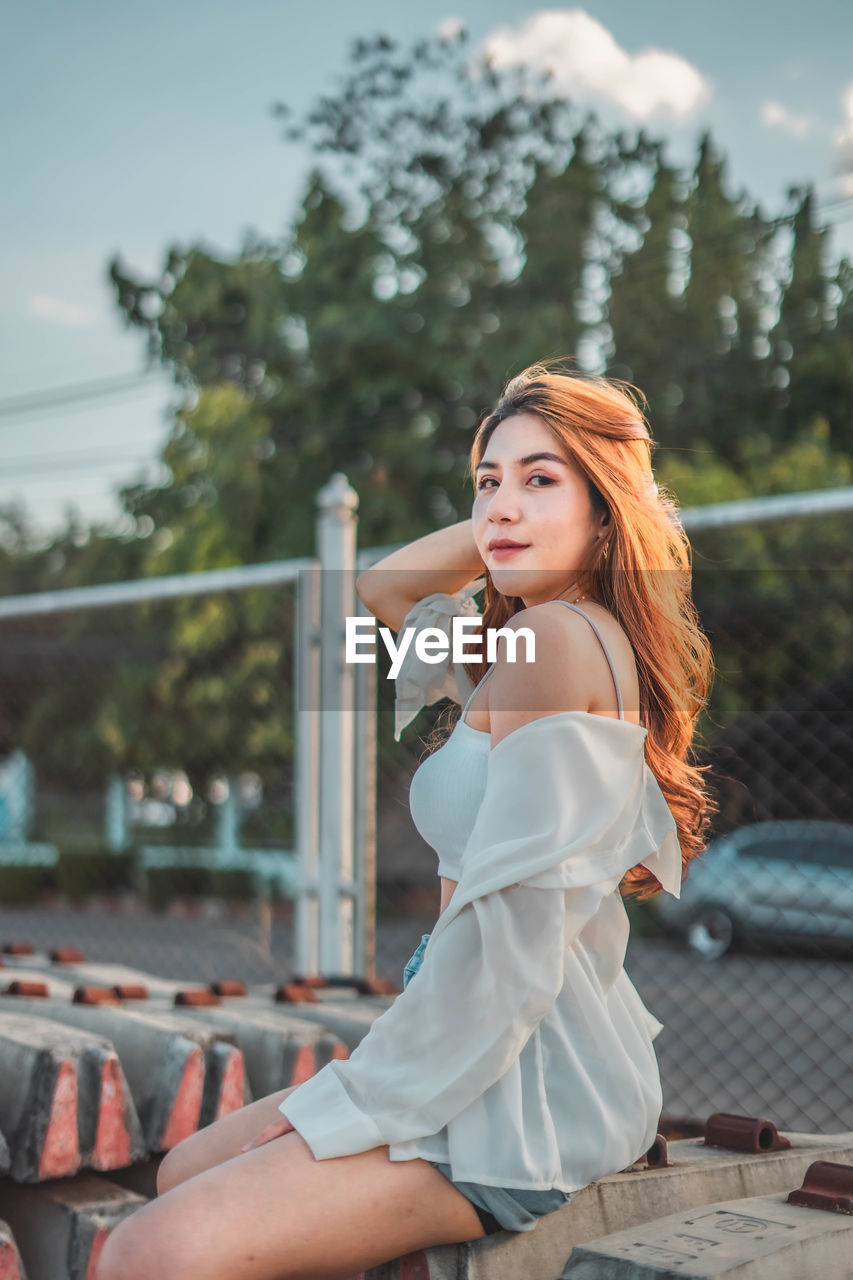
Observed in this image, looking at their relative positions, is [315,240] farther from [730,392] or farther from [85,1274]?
[85,1274]

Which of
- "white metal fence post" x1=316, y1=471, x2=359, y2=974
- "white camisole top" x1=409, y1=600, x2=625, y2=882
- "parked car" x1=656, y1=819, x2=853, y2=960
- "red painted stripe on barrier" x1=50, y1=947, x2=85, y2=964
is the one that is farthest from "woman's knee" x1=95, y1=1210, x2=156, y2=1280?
"parked car" x1=656, y1=819, x2=853, y2=960

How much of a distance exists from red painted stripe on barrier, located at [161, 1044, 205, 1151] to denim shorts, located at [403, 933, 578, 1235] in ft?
2.79

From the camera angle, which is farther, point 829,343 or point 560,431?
point 829,343

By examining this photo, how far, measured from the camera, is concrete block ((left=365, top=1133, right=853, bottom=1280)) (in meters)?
1.49

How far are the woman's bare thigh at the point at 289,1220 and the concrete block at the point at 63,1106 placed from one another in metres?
0.64

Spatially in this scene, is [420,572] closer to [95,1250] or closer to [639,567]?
[639,567]

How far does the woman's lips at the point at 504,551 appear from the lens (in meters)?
1.73

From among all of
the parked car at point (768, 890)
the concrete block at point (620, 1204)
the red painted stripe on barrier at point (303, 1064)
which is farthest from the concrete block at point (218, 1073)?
the parked car at point (768, 890)

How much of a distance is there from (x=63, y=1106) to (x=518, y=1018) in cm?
93

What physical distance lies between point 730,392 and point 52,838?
39.1 ft

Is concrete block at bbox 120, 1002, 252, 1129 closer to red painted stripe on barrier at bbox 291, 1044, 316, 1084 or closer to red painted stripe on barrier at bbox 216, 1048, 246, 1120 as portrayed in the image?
red painted stripe on barrier at bbox 216, 1048, 246, 1120

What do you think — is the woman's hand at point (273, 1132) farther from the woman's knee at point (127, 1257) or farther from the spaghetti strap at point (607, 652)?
the spaghetti strap at point (607, 652)

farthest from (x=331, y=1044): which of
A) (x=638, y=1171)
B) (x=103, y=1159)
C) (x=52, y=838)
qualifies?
(x=52, y=838)

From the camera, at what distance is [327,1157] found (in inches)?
56.0
